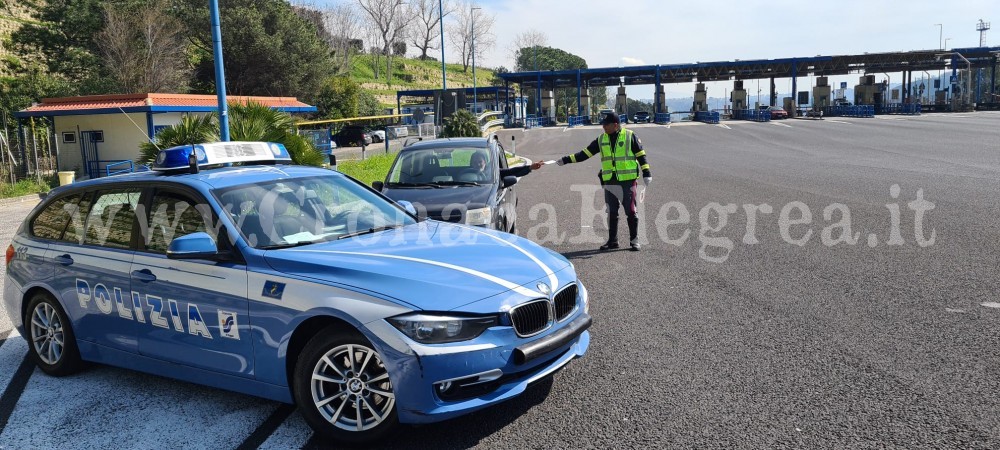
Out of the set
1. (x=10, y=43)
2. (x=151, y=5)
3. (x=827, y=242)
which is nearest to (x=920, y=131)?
(x=827, y=242)

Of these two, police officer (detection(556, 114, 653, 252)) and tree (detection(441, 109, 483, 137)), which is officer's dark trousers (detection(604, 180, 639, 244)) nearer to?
police officer (detection(556, 114, 653, 252))

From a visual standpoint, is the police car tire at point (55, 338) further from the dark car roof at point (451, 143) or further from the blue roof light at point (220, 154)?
the dark car roof at point (451, 143)

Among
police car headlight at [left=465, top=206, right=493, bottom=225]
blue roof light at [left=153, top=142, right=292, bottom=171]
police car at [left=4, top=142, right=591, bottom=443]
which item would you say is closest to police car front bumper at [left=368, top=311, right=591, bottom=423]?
police car at [left=4, top=142, right=591, bottom=443]

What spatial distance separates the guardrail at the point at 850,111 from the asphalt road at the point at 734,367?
5642 cm

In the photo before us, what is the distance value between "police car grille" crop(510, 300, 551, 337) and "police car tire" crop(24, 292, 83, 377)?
3.37 m

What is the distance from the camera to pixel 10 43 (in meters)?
51.1

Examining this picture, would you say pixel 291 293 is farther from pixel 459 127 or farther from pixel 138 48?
pixel 138 48

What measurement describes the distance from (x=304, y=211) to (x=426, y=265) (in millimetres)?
1336

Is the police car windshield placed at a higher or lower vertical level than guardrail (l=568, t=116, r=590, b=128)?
lower

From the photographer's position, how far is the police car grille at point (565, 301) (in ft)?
14.7

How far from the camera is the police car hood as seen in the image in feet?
13.1

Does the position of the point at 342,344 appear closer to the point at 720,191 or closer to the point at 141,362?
the point at 141,362

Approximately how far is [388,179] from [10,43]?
2102 inches

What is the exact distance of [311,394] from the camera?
13.4 ft
